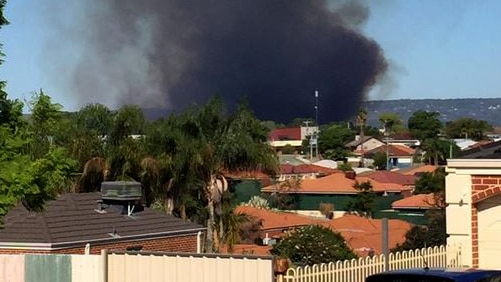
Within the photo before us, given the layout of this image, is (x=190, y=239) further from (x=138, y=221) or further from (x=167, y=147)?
(x=167, y=147)

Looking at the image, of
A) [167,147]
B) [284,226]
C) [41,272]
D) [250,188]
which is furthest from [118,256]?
[250,188]

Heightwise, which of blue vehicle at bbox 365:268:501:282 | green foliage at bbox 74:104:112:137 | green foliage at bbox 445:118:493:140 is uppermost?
green foliage at bbox 445:118:493:140

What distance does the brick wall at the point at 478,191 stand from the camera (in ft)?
61.7

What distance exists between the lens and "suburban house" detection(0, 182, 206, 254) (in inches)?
959

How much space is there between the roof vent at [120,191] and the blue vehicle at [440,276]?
1599cm

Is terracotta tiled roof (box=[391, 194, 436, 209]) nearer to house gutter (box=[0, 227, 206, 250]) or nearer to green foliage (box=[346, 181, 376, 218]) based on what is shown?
green foliage (box=[346, 181, 376, 218])

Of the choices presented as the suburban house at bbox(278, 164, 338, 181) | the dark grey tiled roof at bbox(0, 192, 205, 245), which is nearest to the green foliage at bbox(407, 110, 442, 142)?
the suburban house at bbox(278, 164, 338, 181)

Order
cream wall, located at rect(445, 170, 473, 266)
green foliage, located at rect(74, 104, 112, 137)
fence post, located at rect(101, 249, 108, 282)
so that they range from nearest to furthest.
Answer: fence post, located at rect(101, 249, 108, 282) → cream wall, located at rect(445, 170, 473, 266) → green foliage, located at rect(74, 104, 112, 137)

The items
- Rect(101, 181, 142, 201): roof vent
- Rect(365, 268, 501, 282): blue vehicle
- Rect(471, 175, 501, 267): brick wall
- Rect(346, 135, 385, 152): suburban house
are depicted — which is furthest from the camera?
Rect(346, 135, 385, 152): suburban house

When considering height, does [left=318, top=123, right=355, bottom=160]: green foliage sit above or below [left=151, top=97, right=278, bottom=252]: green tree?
above

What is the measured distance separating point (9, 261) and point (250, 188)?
216ft

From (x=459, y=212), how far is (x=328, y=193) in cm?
5754

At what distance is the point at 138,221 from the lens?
27.7 metres

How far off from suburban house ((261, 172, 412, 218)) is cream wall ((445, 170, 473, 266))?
52992 mm
